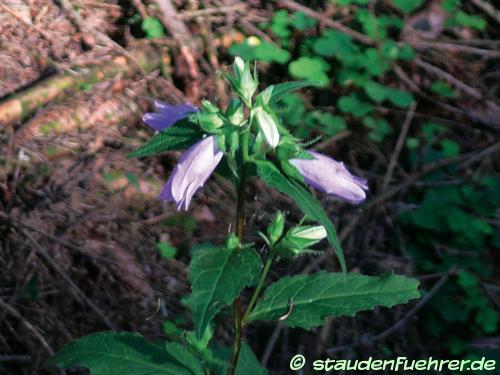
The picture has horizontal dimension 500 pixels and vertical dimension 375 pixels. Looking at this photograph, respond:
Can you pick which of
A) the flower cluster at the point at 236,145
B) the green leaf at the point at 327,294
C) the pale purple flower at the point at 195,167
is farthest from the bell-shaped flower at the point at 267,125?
the green leaf at the point at 327,294

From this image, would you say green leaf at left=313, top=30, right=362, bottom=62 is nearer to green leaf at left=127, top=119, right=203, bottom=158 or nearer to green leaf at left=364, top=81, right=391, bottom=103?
green leaf at left=364, top=81, right=391, bottom=103

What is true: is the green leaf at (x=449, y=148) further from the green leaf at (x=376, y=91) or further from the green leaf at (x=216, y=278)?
the green leaf at (x=216, y=278)

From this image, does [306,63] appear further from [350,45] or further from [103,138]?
[103,138]

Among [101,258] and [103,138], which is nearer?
[101,258]

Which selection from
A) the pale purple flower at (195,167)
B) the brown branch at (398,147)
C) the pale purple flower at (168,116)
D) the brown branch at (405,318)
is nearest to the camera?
the pale purple flower at (195,167)

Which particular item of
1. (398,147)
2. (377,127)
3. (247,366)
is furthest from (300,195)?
(377,127)

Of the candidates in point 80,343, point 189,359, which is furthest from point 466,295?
point 80,343

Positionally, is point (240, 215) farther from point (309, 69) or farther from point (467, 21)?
point (467, 21)
